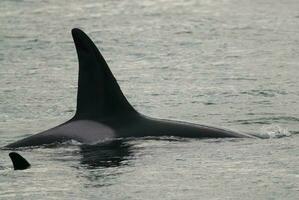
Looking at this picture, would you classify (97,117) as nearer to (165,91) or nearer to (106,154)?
(106,154)

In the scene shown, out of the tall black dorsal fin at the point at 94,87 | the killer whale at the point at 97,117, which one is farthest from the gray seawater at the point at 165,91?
the tall black dorsal fin at the point at 94,87

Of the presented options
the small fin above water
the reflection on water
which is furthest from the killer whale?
the small fin above water

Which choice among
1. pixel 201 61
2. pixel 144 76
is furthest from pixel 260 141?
pixel 201 61

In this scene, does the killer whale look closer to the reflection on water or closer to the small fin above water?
the reflection on water

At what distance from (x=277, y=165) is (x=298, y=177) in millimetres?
875

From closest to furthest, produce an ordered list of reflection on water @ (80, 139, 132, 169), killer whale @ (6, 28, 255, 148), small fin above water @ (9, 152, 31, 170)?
1. small fin above water @ (9, 152, 31, 170)
2. reflection on water @ (80, 139, 132, 169)
3. killer whale @ (6, 28, 255, 148)

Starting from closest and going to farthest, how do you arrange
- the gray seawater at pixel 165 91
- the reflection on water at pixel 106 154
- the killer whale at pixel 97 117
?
1. the gray seawater at pixel 165 91
2. the reflection on water at pixel 106 154
3. the killer whale at pixel 97 117

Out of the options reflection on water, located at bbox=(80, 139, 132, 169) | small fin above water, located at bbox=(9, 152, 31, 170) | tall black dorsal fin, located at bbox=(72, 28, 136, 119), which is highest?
tall black dorsal fin, located at bbox=(72, 28, 136, 119)

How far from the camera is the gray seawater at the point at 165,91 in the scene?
14703 mm

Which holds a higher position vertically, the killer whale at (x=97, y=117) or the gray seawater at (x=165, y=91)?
the killer whale at (x=97, y=117)

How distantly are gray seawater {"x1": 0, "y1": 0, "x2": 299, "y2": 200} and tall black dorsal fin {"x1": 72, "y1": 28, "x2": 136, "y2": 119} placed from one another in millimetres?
585

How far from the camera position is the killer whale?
56.5ft

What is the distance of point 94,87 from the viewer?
17328mm

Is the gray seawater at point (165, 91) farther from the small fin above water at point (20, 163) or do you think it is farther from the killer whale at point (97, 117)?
the killer whale at point (97, 117)
